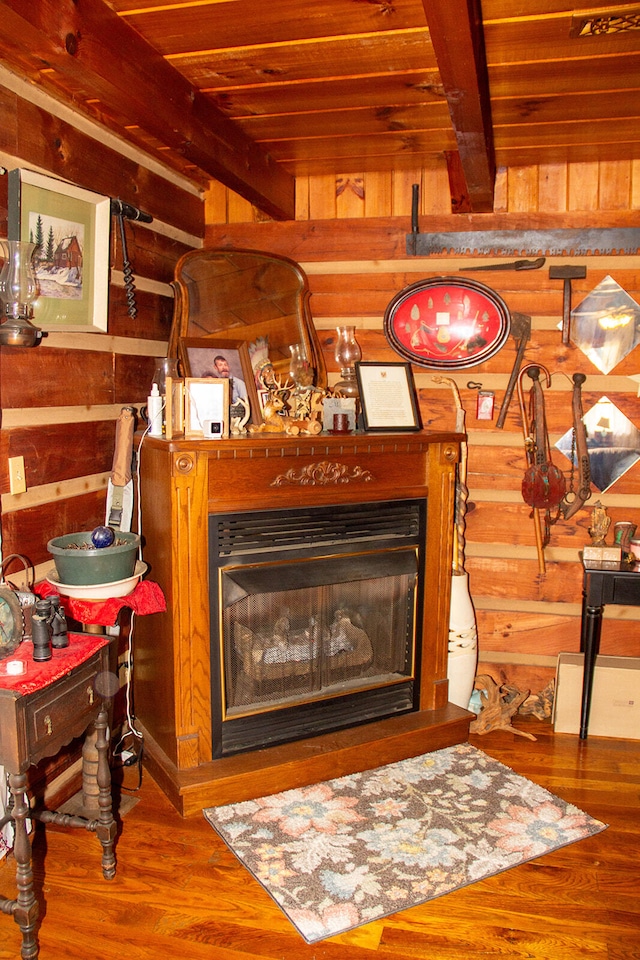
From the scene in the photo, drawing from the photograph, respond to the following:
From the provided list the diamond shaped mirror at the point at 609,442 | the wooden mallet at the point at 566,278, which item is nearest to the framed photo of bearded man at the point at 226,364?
the wooden mallet at the point at 566,278

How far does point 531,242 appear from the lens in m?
3.25

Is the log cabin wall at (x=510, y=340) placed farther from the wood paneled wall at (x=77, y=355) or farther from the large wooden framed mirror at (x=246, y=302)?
the wood paneled wall at (x=77, y=355)

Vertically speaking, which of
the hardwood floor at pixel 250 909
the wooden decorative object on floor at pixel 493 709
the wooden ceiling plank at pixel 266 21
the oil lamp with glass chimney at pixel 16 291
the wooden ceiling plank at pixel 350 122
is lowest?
the hardwood floor at pixel 250 909

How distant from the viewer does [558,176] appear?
3230 mm

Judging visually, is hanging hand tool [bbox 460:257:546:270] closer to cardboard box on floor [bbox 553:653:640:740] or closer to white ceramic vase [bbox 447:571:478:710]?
white ceramic vase [bbox 447:571:478:710]

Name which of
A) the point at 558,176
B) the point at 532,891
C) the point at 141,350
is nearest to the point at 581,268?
the point at 558,176

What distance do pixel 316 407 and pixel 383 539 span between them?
595 millimetres

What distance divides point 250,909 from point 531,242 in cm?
279

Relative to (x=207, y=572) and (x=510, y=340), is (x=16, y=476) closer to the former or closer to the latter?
(x=207, y=572)

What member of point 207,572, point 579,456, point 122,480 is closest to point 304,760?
point 207,572

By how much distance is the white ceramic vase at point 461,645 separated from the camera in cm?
317

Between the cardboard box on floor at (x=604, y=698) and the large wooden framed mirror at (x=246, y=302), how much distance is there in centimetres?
170

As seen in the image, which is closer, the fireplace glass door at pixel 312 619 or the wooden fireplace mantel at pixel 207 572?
the wooden fireplace mantel at pixel 207 572

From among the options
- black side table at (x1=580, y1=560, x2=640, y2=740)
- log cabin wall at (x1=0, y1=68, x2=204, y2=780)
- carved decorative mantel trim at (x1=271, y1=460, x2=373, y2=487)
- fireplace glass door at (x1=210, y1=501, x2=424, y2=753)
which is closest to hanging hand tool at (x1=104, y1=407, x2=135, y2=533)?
log cabin wall at (x1=0, y1=68, x2=204, y2=780)
